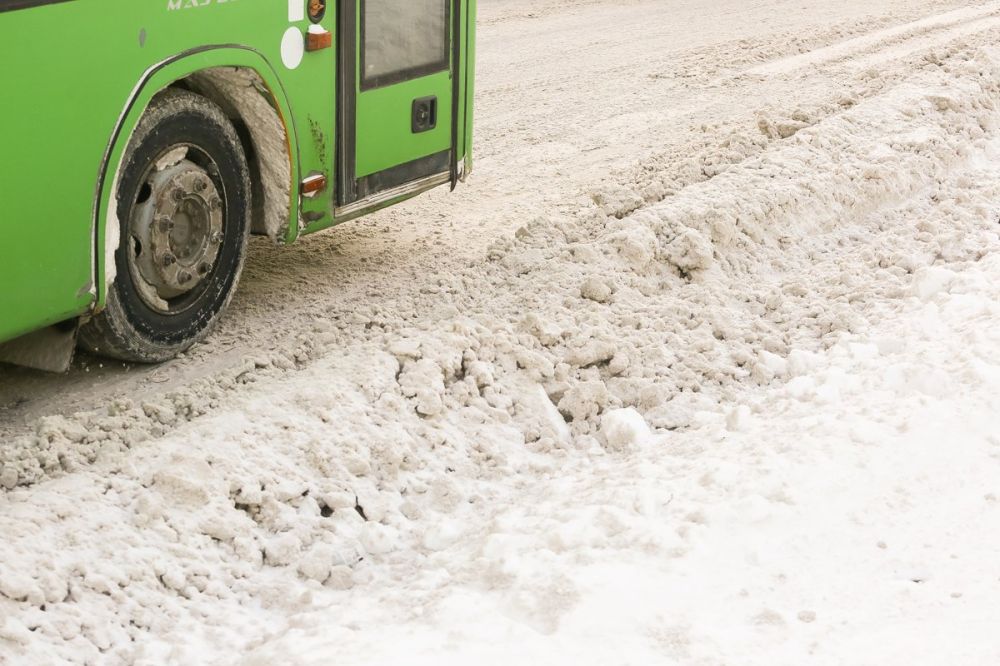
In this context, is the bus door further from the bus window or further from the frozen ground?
the frozen ground

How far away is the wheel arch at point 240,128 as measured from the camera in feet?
14.0

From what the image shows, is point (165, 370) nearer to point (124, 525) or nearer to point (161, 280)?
point (161, 280)

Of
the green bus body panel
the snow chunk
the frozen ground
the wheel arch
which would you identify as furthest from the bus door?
the snow chunk

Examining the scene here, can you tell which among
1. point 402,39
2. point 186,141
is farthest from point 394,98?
point 186,141

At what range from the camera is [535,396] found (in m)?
4.82

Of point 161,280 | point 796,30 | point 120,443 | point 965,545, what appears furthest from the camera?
point 796,30

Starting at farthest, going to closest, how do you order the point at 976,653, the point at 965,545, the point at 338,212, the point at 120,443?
the point at 338,212 < the point at 120,443 < the point at 965,545 < the point at 976,653

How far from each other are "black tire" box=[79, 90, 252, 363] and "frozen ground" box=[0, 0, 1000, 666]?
161mm

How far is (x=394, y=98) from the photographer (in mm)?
5500

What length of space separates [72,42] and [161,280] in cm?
108

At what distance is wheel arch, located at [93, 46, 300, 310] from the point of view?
4.27m

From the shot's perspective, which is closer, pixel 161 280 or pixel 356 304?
pixel 161 280

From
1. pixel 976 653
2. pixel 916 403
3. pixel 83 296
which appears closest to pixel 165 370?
pixel 83 296

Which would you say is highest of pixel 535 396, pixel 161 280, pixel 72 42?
pixel 72 42
